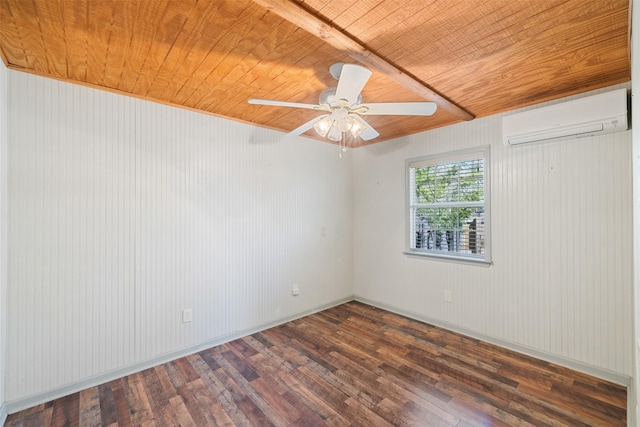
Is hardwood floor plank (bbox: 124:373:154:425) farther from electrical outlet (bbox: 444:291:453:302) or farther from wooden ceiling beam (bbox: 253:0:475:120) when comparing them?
electrical outlet (bbox: 444:291:453:302)

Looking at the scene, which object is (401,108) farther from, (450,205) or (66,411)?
(66,411)

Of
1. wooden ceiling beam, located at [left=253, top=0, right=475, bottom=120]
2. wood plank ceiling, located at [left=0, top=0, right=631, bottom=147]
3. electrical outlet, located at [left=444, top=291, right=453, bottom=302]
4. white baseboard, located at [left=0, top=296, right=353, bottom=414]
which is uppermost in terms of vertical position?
wood plank ceiling, located at [left=0, top=0, right=631, bottom=147]

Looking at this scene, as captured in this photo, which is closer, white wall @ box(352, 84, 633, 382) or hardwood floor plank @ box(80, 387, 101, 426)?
hardwood floor plank @ box(80, 387, 101, 426)

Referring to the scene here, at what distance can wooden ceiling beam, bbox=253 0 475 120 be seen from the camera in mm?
1351

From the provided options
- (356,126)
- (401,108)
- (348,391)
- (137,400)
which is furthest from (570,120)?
(137,400)

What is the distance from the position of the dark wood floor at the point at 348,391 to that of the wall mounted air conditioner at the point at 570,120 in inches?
79.0

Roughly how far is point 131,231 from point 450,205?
3280 mm

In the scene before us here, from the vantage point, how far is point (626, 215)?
217 cm

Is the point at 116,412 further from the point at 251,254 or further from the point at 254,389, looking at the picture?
the point at 251,254

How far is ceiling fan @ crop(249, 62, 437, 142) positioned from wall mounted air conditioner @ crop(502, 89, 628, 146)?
1.16 meters

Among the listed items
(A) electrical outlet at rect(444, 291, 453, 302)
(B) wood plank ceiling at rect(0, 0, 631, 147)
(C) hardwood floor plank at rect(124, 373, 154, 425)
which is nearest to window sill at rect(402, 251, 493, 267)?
(A) electrical outlet at rect(444, 291, 453, 302)

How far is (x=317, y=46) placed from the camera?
1.70 meters

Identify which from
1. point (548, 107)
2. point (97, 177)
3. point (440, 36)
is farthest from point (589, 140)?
point (97, 177)

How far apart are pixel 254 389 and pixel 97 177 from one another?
2.10 meters
